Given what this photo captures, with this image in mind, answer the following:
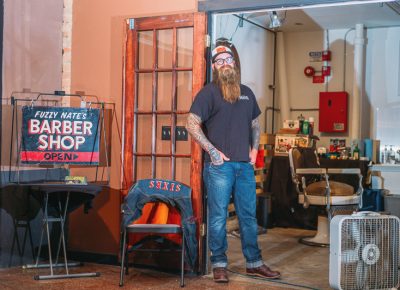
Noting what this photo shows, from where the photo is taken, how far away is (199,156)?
5219mm

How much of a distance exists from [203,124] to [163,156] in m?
0.50

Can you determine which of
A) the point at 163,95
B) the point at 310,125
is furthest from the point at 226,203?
the point at 310,125

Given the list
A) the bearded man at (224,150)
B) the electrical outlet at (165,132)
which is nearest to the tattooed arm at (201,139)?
the bearded man at (224,150)

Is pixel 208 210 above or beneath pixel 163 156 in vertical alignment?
beneath

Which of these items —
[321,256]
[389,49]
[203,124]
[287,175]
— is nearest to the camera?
[203,124]

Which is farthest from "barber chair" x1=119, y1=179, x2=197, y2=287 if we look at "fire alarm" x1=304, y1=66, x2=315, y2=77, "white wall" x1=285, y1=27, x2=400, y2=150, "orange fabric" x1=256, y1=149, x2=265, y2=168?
"fire alarm" x1=304, y1=66, x2=315, y2=77

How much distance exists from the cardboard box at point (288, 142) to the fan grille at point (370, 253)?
13.0 feet

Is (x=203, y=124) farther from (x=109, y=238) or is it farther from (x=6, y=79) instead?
(x=6, y=79)

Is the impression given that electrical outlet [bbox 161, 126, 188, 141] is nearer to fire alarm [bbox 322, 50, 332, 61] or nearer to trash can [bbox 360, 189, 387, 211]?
trash can [bbox 360, 189, 387, 211]

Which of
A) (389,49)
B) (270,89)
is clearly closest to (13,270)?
(270,89)

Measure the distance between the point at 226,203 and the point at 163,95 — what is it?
1.07m

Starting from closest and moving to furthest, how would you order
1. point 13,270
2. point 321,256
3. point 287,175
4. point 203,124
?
point 203,124, point 13,270, point 321,256, point 287,175

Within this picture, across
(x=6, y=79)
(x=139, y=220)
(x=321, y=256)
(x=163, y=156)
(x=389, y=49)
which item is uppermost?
(x=389, y=49)

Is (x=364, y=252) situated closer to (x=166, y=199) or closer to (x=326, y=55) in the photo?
(x=166, y=199)
